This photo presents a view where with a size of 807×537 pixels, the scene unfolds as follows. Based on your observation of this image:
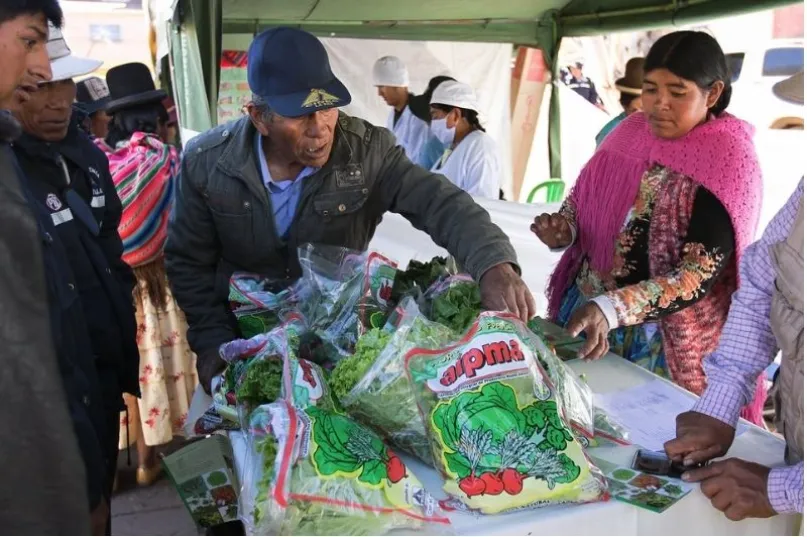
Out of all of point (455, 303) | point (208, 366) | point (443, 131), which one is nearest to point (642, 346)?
point (455, 303)

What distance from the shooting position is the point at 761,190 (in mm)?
2156

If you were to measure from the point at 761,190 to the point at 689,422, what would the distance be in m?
0.97

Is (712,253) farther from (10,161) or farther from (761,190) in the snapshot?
(10,161)

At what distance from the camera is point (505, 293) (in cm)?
171

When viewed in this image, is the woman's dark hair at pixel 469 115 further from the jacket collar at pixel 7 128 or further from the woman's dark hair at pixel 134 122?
the jacket collar at pixel 7 128

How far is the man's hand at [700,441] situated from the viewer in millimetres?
1473

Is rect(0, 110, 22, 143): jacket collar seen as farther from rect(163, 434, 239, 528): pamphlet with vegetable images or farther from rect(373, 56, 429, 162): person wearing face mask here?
rect(373, 56, 429, 162): person wearing face mask

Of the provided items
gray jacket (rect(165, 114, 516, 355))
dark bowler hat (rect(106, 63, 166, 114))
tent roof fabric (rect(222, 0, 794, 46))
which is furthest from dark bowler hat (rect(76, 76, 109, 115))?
gray jacket (rect(165, 114, 516, 355))

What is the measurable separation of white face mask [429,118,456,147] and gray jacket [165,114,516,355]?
10.5 feet

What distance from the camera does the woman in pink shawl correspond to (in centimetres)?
203

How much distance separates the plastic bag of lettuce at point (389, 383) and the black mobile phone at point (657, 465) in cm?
44

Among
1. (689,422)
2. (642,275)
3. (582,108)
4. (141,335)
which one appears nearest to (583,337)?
(642,275)

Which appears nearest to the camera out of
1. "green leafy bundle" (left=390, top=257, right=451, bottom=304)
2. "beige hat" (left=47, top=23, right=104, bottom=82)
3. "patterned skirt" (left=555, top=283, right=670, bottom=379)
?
"green leafy bundle" (left=390, top=257, right=451, bottom=304)

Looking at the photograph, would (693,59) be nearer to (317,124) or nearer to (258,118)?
(317,124)
